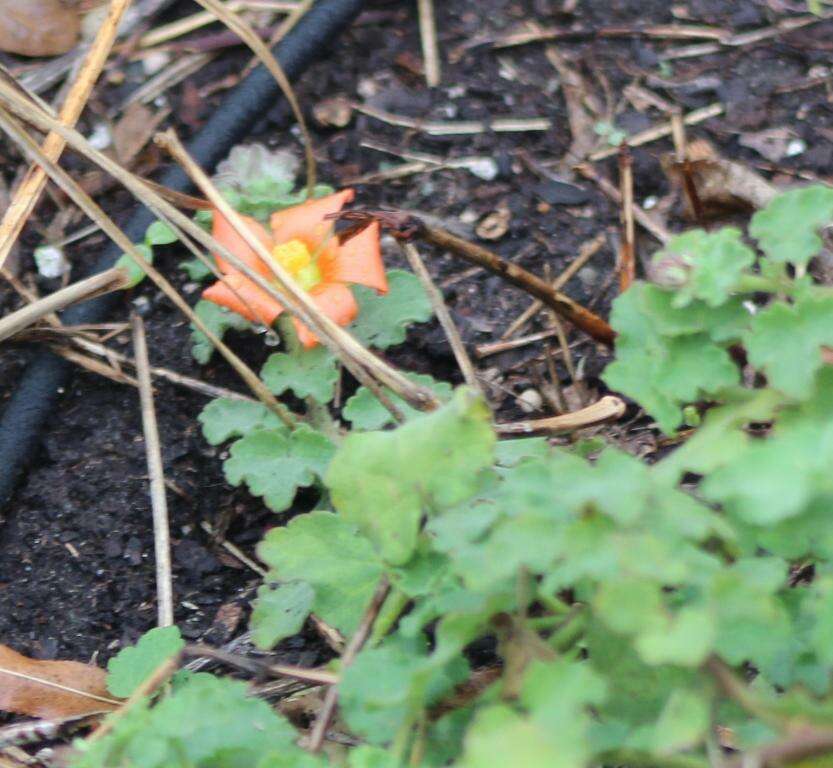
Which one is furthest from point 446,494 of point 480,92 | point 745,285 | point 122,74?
point 122,74

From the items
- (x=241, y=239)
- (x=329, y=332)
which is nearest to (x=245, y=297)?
(x=241, y=239)

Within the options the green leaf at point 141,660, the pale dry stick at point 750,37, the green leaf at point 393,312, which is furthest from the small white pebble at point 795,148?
the green leaf at point 141,660

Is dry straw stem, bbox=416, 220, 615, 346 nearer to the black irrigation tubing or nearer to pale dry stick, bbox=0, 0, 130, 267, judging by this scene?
the black irrigation tubing

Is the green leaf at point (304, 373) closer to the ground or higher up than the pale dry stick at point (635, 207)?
higher up

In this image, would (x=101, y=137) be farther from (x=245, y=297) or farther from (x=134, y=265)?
(x=245, y=297)

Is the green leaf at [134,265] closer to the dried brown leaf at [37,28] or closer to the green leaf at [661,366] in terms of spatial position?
the dried brown leaf at [37,28]
